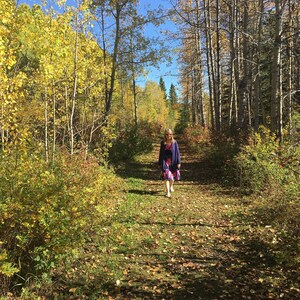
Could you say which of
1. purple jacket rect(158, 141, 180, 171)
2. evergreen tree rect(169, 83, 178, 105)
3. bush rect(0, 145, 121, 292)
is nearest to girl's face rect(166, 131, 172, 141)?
purple jacket rect(158, 141, 180, 171)

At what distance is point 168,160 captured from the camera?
7691mm

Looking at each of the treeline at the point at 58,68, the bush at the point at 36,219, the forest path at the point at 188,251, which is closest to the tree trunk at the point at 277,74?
the forest path at the point at 188,251

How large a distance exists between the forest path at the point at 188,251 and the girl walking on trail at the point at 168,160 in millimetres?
535

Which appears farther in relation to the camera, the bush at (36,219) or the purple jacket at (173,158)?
the purple jacket at (173,158)

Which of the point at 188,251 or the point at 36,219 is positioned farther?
the point at 188,251

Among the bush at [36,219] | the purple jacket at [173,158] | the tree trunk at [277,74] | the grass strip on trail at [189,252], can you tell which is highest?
the tree trunk at [277,74]

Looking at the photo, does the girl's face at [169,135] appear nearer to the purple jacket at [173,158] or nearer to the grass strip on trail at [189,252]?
the purple jacket at [173,158]

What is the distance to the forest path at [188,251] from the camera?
354cm

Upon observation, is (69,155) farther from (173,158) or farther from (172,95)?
(172,95)

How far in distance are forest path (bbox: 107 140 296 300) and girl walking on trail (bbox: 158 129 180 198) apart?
1.76 ft

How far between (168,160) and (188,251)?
341 centimetres

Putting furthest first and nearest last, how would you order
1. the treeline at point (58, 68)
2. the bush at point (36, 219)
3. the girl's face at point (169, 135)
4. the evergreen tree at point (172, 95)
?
1. the evergreen tree at point (172, 95)
2. the girl's face at point (169, 135)
3. the treeline at point (58, 68)
4. the bush at point (36, 219)

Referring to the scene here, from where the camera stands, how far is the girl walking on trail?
24.8ft

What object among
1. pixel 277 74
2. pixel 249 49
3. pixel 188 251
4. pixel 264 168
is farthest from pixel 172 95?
pixel 188 251
